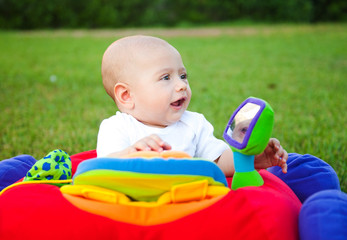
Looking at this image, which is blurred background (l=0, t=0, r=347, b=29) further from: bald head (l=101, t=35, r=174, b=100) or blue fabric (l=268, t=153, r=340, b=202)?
blue fabric (l=268, t=153, r=340, b=202)

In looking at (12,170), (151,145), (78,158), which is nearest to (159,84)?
(151,145)

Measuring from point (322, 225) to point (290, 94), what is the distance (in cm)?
394

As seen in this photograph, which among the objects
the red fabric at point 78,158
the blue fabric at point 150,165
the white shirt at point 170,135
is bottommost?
the red fabric at point 78,158

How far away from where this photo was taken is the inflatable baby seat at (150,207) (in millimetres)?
1318

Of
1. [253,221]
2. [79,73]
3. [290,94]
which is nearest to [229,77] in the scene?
[290,94]

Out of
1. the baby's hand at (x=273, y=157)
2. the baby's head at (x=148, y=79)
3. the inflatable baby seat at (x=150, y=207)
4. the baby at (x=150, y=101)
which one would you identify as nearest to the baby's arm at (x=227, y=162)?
the baby at (x=150, y=101)

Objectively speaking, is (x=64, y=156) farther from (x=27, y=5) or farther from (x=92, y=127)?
(x=27, y=5)

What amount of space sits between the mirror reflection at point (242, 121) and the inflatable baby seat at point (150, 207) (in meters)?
0.06

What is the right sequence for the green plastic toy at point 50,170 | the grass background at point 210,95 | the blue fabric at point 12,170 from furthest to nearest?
the grass background at point 210,95 → the blue fabric at point 12,170 → the green plastic toy at point 50,170

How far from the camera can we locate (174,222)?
52.4 inches

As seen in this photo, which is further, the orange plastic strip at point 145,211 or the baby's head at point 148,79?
the baby's head at point 148,79

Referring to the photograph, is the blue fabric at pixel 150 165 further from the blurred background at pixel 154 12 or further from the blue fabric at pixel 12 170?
the blurred background at pixel 154 12

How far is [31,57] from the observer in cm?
882

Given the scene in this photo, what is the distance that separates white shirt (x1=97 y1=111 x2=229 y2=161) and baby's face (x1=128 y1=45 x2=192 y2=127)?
0.26ft
